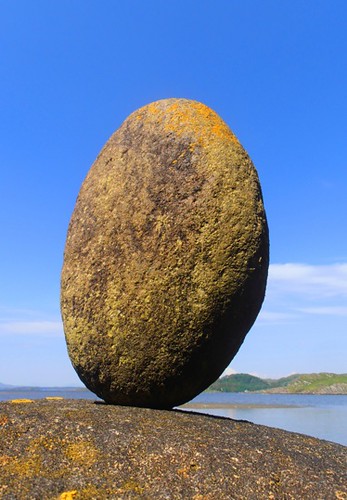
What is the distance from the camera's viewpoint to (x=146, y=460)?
741 centimetres

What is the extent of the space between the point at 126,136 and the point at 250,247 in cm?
337

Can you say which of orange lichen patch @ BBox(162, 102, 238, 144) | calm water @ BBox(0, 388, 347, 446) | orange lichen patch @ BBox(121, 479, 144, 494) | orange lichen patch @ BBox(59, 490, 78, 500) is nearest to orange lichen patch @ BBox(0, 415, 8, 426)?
orange lichen patch @ BBox(59, 490, 78, 500)

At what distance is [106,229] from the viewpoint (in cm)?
1002

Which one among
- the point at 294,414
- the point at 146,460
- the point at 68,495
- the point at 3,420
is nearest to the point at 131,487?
the point at 146,460

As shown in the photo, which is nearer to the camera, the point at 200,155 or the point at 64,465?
the point at 64,465

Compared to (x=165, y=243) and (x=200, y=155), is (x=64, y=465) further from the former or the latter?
(x=200, y=155)

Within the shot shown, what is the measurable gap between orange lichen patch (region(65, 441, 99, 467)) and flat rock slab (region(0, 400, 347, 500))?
1 cm

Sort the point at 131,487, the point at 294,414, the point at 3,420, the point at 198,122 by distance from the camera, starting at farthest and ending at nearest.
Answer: the point at 294,414, the point at 198,122, the point at 3,420, the point at 131,487

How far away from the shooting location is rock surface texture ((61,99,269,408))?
9.43m

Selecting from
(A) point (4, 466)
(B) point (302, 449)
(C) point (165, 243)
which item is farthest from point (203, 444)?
(C) point (165, 243)

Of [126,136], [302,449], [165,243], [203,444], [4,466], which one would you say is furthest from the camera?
[126,136]

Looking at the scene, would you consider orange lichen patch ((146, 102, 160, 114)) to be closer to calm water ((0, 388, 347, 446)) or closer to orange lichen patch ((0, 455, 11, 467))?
orange lichen patch ((0, 455, 11, 467))

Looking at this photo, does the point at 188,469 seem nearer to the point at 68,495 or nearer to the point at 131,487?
the point at 131,487

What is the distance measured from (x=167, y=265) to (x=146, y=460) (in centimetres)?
331
